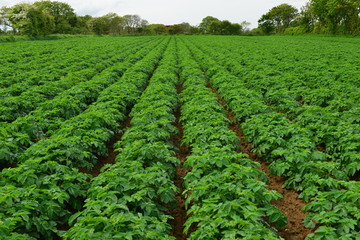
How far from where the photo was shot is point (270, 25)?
3543 inches

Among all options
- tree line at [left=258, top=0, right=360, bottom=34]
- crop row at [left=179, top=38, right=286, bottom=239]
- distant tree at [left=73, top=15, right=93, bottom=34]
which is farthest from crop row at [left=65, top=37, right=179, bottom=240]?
distant tree at [left=73, top=15, right=93, bottom=34]

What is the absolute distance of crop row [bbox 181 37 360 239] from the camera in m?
3.81

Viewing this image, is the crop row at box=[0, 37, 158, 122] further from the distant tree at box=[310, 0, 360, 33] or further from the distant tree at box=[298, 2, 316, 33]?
the distant tree at box=[298, 2, 316, 33]

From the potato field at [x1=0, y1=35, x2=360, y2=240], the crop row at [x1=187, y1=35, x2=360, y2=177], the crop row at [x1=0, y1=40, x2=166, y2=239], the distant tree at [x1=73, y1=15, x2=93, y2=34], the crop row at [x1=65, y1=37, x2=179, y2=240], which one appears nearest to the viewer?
the crop row at [x1=65, y1=37, x2=179, y2=240]

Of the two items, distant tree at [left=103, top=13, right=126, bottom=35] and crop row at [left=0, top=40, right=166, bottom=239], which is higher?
distant tree at [left=103, top=13, right=126, bottom=35]

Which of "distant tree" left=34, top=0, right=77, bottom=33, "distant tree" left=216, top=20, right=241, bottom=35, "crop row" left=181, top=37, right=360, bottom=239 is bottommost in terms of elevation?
"crop row" left=181, top=37, right=360, bottom=239

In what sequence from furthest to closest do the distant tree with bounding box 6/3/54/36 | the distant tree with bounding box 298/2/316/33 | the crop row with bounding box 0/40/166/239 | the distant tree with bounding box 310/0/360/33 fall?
the distant tree with bounding box 298/2/316/33
the distant tree with bounding box 310/0/360/33
the distant tree with bounding box 6/3/54/36
the crop row with bounding box 0/40/166/239

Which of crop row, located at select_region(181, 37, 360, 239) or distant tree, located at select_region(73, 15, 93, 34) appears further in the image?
distant tree, located at select_region(73, 15, 93, 34)

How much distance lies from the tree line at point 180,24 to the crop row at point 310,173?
5809 cm

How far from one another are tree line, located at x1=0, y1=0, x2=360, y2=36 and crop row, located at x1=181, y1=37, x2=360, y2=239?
5809 cm

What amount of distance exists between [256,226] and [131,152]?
3.20m

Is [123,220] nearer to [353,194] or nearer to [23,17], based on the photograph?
[353,194]

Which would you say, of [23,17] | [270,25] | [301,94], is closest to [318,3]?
[270,25]

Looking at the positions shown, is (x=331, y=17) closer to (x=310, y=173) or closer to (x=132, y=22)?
(x=310, y=173)
